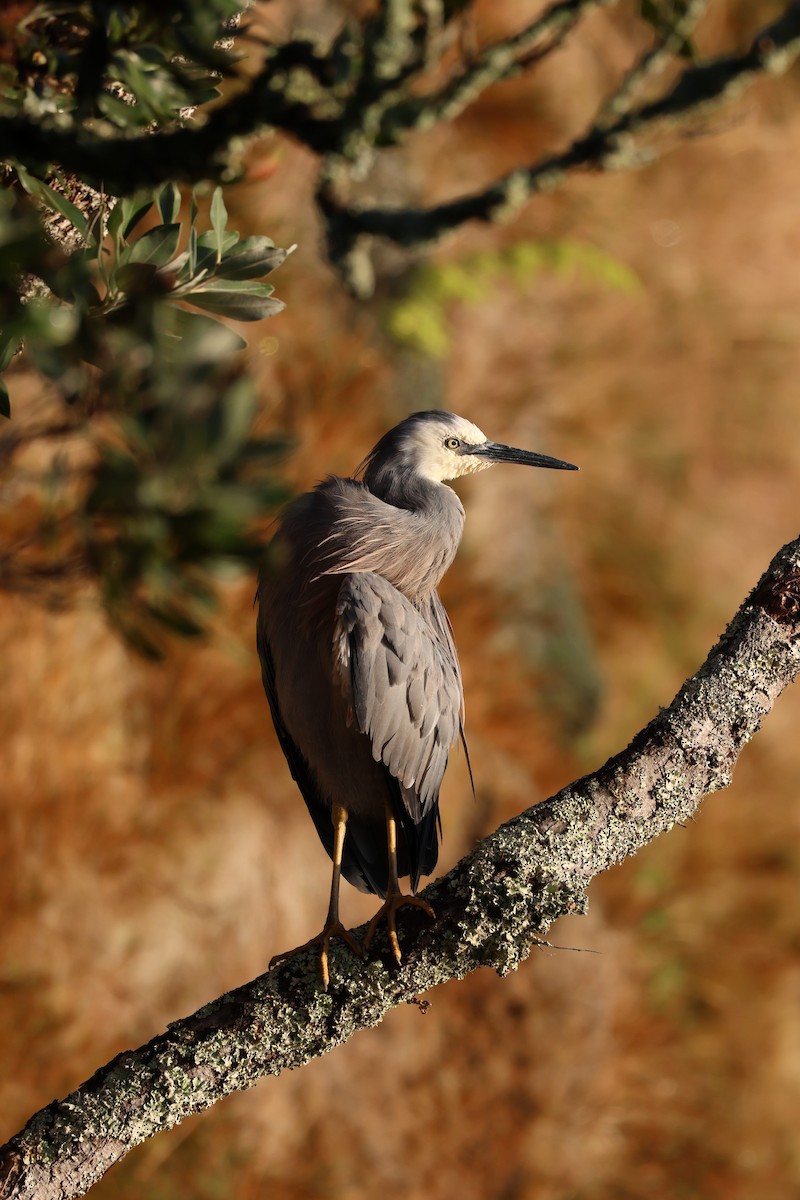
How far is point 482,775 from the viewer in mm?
5109

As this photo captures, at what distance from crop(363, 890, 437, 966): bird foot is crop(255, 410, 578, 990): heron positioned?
0.07m

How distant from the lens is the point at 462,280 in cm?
590

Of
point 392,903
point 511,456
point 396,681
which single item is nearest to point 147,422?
point 392,903

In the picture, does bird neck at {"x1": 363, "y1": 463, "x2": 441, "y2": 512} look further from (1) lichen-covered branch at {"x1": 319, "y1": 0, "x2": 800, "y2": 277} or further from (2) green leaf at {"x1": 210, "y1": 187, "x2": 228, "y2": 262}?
(2) green leaf at {"x1": 210, "y1": 187, "x2": 228, "y2": 262}

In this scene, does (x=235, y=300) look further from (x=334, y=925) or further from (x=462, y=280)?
(x=462, y=280)

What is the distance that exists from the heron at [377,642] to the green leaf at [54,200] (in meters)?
0.88

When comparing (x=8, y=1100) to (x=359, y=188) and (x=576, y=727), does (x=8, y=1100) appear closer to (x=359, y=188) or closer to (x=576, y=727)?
(x=576, y=727)

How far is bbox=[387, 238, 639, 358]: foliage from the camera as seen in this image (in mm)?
5598

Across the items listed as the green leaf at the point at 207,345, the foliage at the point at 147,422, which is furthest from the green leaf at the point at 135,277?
the green leaf at the point at 207,345

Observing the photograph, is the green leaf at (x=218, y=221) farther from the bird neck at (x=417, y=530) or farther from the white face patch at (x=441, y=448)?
the white face patch at (x=441, y=448)

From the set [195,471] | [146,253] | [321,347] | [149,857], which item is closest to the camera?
[195,471]

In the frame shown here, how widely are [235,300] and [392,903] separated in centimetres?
110

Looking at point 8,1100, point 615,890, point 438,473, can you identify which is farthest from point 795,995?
point 438,473

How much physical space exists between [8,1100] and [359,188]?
4.44m
